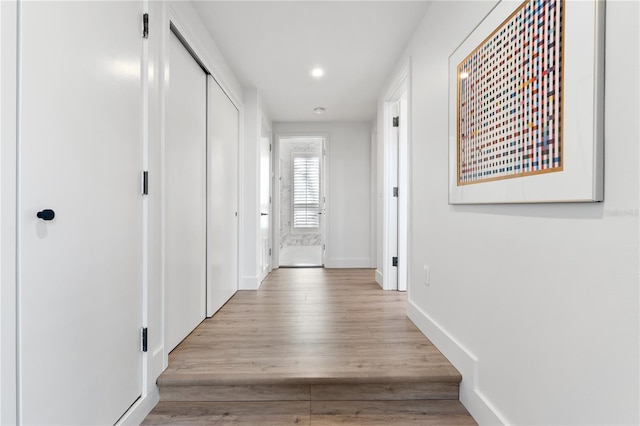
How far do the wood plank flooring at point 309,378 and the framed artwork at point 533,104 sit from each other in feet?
3.25

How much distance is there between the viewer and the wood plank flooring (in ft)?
4.98

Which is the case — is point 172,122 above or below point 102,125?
above

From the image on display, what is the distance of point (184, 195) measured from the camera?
2076mm

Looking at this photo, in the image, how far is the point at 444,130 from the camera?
186cm

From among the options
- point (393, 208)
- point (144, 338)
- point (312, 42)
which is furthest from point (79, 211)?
point (393, 208)

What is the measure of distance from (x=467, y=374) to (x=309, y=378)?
2.59 feet

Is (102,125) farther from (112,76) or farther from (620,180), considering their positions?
(620,180)

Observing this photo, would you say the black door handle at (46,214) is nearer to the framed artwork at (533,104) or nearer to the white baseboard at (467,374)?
the framed artwork at (533,104)

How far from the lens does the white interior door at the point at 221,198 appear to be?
255cm

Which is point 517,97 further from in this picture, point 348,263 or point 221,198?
point 348,263

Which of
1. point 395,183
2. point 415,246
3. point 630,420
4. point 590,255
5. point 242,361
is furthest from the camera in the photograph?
point 395,183

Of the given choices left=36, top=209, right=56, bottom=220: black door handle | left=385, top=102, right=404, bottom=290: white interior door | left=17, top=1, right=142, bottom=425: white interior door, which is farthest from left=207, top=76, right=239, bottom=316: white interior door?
left=385, top=102, right=404, bottom=290: white interior door

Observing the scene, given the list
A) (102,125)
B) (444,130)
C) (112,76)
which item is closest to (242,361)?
(102,125)

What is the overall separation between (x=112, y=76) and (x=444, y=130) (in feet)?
5.54
